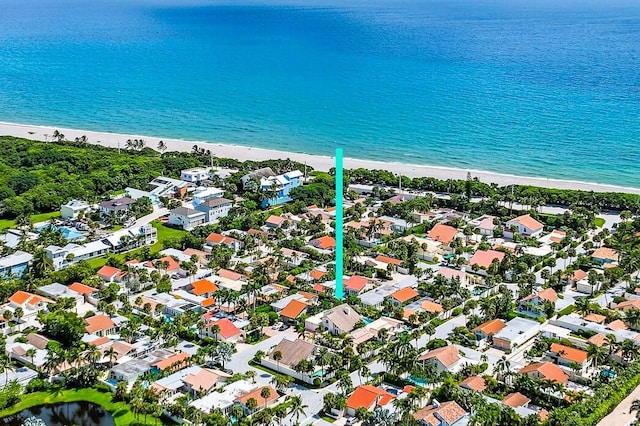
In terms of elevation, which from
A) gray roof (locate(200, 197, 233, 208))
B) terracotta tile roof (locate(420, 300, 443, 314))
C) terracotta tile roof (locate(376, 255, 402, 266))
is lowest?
terracotta tile roof (locate(420, 300, 443, 314))

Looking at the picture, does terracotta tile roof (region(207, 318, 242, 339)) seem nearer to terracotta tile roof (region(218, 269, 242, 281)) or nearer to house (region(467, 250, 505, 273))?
terracotta tile roof (region(218, 269, 242, 281))

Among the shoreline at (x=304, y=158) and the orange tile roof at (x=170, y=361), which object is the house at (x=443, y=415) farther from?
the shoreline at (x=304, y=158)

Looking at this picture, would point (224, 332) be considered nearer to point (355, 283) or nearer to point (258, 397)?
point (258, 397)

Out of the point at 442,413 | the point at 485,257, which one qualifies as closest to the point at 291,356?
the point at 442,413

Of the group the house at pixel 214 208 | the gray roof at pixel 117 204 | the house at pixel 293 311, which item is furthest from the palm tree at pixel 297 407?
the gray roof at pixel 117 204

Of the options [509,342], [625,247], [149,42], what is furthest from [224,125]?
[149,42]

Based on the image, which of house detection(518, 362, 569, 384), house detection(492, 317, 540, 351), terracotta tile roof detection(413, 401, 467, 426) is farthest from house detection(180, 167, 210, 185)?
terracotta tile roof detection(413, 401, 467, 426)
